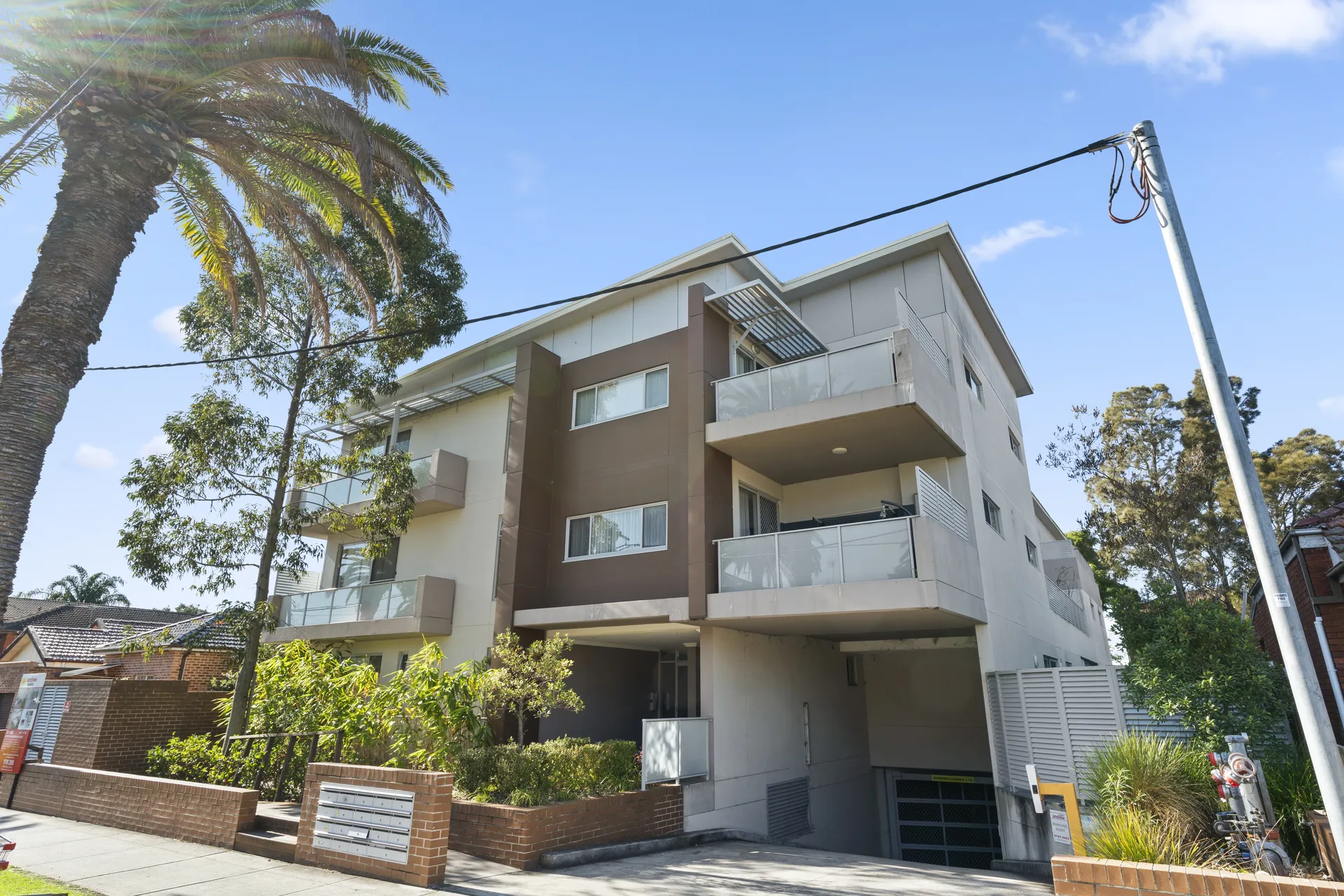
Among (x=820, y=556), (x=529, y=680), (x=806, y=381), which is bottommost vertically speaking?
(x=529, y=680)

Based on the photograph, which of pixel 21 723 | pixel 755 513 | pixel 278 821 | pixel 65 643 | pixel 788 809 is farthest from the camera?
pixel 65 643

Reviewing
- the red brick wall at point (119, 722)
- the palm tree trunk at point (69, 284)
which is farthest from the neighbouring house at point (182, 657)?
the palm tree trunk at point (69, 284)

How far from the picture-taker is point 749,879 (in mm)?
8844

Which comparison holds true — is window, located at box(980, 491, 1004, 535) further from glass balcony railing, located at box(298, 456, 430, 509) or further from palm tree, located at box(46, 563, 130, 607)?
palm tree, located at box(46, 563, 130, 607)

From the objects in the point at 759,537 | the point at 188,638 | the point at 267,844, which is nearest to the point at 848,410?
the point at 759,537

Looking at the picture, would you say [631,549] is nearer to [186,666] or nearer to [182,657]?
[182,657]

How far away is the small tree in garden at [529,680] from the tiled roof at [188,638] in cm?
482

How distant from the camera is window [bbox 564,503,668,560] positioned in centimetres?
1452

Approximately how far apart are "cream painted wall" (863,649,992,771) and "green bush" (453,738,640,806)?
8.78 m

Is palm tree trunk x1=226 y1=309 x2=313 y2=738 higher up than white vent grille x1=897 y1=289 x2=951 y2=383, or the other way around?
white vent grille x1=897 y1=289 x2=951 y2=383

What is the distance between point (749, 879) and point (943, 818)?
10205 millimetres

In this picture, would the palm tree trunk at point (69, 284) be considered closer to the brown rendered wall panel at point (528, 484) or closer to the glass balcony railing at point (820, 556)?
the brown rendered wall panel at point (528, 484)

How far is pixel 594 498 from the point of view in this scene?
622 inches

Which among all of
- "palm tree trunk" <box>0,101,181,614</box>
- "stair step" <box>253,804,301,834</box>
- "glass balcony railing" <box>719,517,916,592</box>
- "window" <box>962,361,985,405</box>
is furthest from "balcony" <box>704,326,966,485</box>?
"palm tree trunk" <box>0,101,181,614</box>
